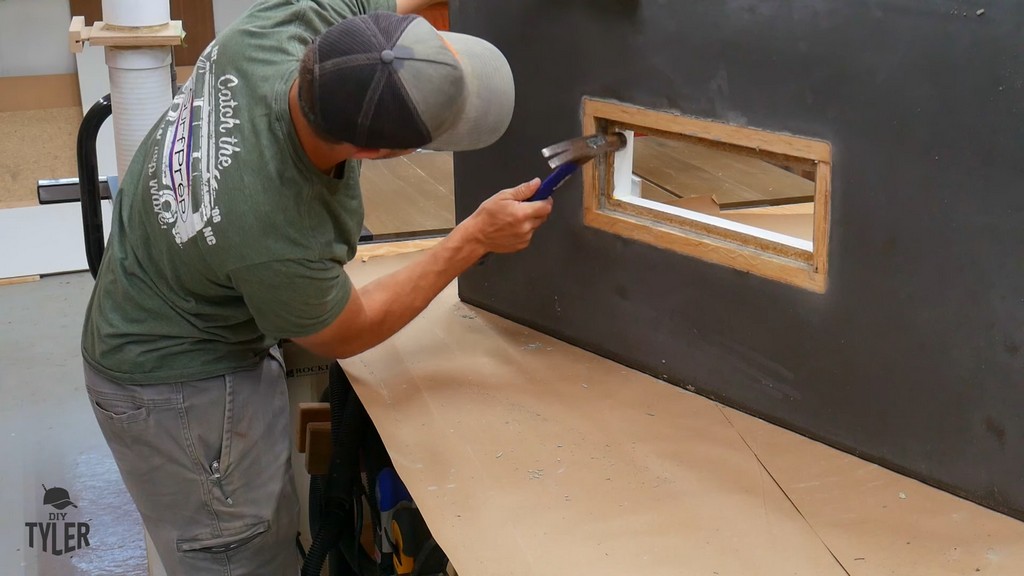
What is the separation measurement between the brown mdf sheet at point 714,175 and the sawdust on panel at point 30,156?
8.50ft

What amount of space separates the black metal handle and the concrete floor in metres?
1.00

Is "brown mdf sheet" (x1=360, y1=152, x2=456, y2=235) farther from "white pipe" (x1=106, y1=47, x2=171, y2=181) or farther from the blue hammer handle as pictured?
the blue hammer handle

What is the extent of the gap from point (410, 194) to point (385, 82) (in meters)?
1.63

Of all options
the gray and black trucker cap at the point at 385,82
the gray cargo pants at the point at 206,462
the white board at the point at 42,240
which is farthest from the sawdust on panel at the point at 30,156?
the gray and black trucker cap at the point at 385,82

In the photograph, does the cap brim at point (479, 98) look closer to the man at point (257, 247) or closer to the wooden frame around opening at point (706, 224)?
the man at point (257, 247)

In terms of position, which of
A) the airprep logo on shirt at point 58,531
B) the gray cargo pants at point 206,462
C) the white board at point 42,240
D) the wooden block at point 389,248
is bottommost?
the airprep logo on shirt at point 58,531

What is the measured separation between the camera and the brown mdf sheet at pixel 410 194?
252cm

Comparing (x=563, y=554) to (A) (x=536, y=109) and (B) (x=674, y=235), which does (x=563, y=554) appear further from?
(A) (x=536, y=109)

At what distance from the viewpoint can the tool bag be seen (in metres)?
1.74

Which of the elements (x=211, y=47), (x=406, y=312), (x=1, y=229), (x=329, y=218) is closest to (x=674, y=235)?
(x=406, y=312)

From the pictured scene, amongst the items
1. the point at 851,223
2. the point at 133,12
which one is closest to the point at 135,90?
the point at 133,12

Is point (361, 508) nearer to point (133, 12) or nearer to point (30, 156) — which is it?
point (133, 12)

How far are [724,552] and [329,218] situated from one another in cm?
71

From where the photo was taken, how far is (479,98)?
4.29 ft
